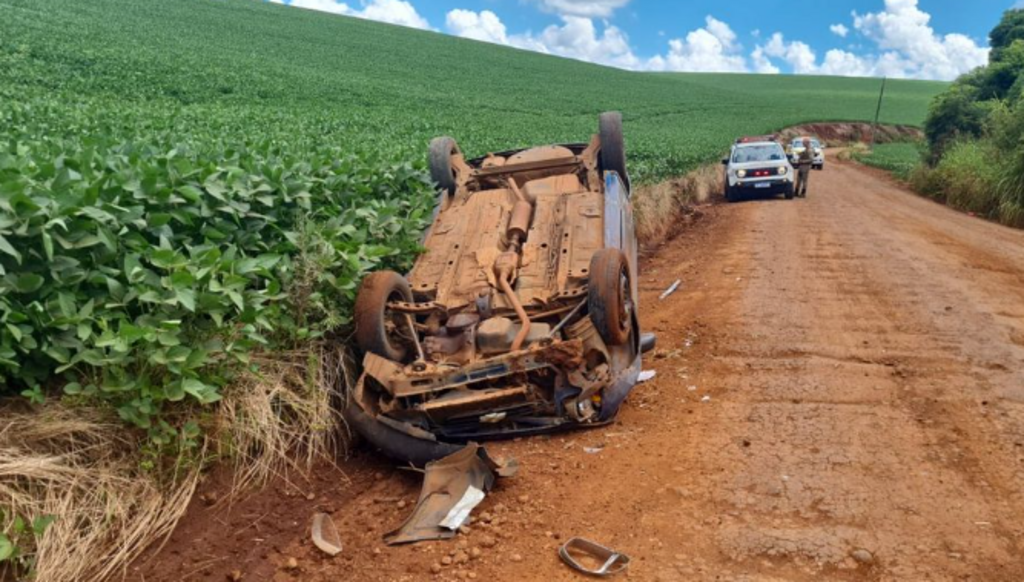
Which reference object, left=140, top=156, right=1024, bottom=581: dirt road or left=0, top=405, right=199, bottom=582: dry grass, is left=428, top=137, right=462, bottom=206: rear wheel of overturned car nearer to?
left=140, top=156, right=1024, bottom=581: dirt road

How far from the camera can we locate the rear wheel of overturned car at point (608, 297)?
212 inches

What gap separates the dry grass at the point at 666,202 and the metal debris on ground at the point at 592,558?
31.6 feet

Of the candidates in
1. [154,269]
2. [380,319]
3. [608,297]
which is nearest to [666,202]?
[608,297]

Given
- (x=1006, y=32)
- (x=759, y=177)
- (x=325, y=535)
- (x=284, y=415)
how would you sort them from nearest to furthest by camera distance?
(x=325, y=535) < (x=284, y=415) < (x=759, y=177) < (x=1006, y=32)

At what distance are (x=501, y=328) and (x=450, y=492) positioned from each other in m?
1.49

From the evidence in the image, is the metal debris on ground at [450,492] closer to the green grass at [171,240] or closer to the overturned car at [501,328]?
the overturned car at [501,328]

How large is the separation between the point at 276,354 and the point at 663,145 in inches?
735

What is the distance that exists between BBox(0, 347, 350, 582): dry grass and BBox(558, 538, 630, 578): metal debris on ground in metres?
1.97

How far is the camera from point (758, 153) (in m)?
20.4

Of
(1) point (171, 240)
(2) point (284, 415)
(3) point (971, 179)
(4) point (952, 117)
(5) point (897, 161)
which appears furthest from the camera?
(5) point (897, 161)

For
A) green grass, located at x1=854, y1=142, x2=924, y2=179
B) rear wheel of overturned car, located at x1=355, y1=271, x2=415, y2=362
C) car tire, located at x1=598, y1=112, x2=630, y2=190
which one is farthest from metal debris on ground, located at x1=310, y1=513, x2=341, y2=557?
green grass, located at x1=854, y1=142, x2=924, y2=179

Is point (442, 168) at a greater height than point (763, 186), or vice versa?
point (442, 168)

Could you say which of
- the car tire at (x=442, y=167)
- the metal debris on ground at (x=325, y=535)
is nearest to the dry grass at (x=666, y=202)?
the car tire at (x=442, y=167)

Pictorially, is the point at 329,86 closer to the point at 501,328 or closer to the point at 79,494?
the point at 501,328
